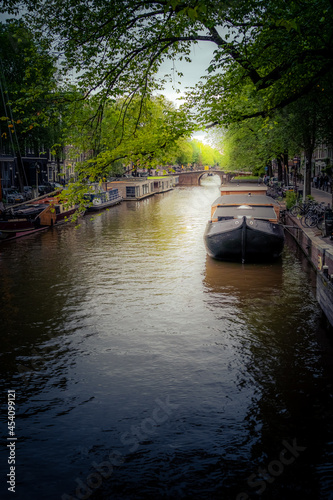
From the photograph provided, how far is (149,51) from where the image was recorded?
31.8ft

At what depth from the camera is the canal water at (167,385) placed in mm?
6508

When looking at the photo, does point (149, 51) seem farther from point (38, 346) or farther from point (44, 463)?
point (44, 463)

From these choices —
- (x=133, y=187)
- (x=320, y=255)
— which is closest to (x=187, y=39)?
(x=320, y=255)

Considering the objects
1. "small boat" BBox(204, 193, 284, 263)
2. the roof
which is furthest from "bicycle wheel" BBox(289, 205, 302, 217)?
"small boat" BBox(204, 193, 284, 263)

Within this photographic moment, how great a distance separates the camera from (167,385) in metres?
9.15

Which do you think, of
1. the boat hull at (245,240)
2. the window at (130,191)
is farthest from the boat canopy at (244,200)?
the window at (130,191)

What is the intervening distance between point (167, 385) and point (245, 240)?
10.8 meters

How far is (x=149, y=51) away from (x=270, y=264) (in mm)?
11981

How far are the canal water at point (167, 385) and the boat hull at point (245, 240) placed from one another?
1183mm

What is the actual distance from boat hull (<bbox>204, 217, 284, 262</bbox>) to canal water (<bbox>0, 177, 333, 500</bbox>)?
118 centimetres

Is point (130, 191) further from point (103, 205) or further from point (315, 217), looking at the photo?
point (315, 217)

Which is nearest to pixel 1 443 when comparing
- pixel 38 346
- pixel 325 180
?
pixel 38 346

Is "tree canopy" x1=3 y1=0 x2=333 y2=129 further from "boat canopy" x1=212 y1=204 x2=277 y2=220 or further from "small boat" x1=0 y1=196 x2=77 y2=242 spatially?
"small boat" x1=0 y1=196 x2=77 y2=242

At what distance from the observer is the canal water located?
256 inches
